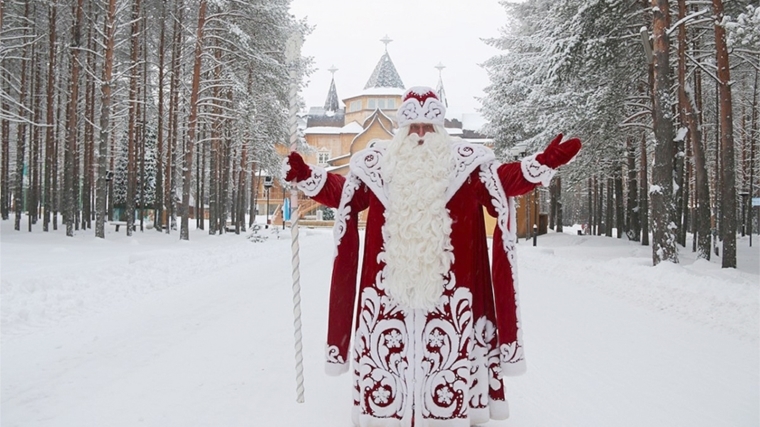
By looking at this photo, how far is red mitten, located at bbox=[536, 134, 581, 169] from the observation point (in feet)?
10.5

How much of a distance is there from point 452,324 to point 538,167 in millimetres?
1133

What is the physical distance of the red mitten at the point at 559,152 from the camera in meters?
3.21

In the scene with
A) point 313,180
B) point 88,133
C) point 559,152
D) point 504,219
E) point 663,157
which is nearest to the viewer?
point 559,152

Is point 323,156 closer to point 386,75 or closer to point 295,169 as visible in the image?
point 386,75

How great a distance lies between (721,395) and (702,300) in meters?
4.93

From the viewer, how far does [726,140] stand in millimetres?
12203

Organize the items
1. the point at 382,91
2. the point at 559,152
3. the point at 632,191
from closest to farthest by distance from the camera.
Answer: the point at 559,152 → the point at 632,191 → the point at 382,91

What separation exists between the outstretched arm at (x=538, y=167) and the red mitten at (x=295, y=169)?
4.39ft

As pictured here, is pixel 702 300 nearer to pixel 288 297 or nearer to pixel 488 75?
pixel 288 297

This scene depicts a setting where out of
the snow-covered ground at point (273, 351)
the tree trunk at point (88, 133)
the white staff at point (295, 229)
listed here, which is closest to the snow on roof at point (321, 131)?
the tree trunk at point (88, 133)

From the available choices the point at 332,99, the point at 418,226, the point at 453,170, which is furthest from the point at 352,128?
the point at 418,226

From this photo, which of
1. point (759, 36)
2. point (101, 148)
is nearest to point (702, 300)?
point (759, 36)

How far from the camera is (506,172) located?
3.48 metres

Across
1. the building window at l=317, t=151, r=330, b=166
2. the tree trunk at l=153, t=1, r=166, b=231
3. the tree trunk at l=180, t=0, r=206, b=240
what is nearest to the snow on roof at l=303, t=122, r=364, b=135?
the building window at l=317, t=151, r=330, b=166
